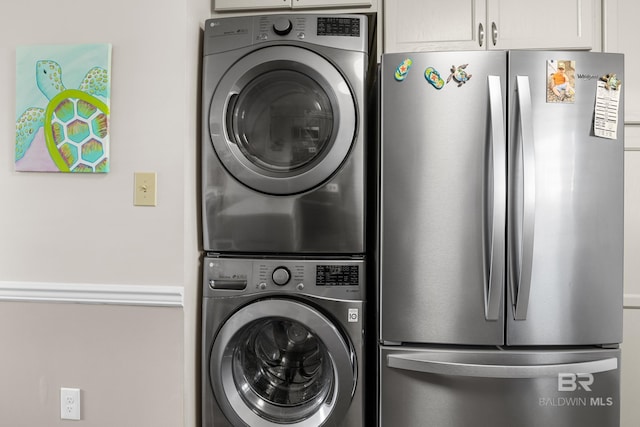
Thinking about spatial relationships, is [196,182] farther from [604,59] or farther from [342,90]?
[604,59]

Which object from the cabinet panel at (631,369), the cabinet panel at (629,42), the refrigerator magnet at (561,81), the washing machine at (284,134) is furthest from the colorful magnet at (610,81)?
the cabinet panel at (631,369)

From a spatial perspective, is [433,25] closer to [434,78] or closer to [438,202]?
[434,78]

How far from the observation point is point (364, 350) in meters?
1.61

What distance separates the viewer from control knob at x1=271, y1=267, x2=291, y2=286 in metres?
1.62

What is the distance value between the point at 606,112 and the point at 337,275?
106cm

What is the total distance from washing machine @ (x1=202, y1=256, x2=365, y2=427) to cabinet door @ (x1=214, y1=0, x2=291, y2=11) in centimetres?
103

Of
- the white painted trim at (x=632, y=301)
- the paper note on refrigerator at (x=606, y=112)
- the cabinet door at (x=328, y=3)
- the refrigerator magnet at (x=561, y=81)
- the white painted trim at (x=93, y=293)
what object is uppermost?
the cabinet door at (x=328, y=3)

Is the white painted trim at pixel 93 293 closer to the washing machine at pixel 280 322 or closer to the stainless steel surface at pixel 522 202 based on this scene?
the washing machine at pixel 280 322

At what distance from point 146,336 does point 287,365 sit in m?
0.54

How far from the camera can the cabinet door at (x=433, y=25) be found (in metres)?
1.78

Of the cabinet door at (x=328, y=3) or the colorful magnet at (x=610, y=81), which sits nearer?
the colorful magnet at (x=610, y=81)

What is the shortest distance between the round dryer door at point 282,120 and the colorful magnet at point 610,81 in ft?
2.74

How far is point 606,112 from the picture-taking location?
1.47m

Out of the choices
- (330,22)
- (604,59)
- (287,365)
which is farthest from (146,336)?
(604,59)
